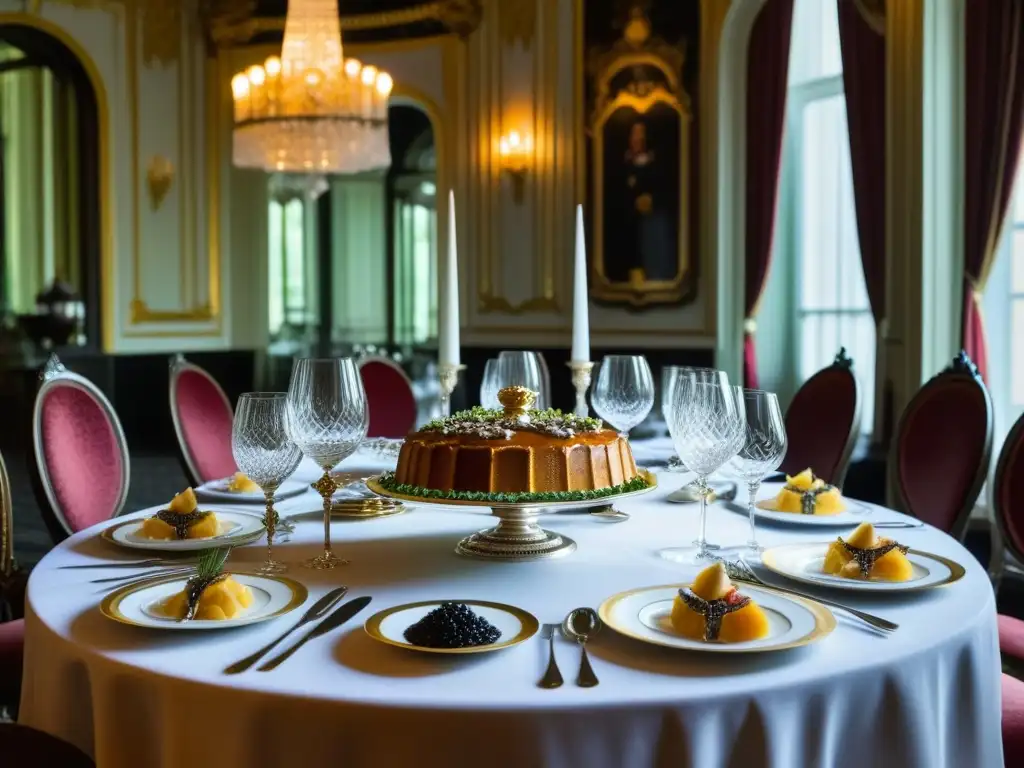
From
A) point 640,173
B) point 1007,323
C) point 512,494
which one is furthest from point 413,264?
point 512,494

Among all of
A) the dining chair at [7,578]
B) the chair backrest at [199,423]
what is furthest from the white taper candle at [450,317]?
the chair backrest at [199,423]

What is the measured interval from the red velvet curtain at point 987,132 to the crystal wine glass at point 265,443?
102 inches

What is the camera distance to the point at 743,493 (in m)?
1.74

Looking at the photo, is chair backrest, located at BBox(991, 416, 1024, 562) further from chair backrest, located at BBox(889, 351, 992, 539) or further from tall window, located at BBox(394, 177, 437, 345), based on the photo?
tall window, located at BBox(394, 177, 437, 345)

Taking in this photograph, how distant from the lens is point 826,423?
238 cm

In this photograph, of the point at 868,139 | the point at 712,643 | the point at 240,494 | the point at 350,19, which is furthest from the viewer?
the point at 350,19

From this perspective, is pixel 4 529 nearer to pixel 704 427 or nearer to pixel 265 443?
pixel 265 443

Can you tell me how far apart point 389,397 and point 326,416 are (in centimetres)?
184

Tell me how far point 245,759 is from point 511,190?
4.39 m

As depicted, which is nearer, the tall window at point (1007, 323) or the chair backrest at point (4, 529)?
the chair backrest at point (4, 529)

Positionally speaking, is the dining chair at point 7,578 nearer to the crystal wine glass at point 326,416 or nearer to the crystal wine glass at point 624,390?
the crystal wine glass at point 326,416

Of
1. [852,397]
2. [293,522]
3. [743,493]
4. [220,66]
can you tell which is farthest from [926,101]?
[220,66]

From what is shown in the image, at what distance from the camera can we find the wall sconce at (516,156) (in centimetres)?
495

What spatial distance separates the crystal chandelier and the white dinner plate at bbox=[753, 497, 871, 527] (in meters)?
3.09
